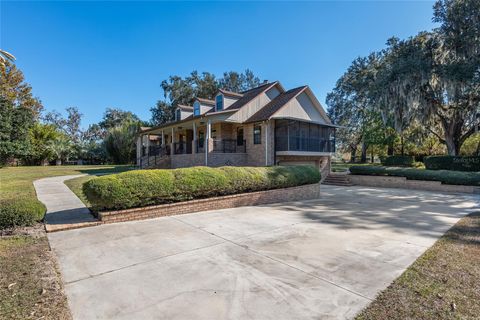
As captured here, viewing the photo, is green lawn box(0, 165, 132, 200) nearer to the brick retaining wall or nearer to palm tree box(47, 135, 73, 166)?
palm tree box(47, 135, 73, 166)

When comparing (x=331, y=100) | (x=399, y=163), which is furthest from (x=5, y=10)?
(x=331, y=100)

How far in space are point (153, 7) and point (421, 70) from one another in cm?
1733

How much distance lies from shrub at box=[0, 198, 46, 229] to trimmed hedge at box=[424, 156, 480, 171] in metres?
24.8

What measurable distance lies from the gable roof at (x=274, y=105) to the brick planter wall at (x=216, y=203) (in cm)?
626

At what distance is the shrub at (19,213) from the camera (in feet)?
17.7

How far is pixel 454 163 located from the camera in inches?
739

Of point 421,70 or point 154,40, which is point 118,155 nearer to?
point 154,40

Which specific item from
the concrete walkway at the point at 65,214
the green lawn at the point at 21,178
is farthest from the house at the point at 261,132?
the concrete walkway at the point at 65,214

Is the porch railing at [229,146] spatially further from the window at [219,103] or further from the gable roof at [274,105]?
the window at [219,103]

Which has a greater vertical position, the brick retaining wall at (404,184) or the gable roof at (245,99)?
the gable roof at (245,99)

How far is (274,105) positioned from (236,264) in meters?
14.7

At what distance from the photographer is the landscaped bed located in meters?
2.61

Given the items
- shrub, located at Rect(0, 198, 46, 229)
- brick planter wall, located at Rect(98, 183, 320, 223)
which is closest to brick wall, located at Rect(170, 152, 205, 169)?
brick planter wall, located at Rect(98, 183, 320, 223)

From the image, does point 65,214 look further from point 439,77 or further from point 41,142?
point 41,142
